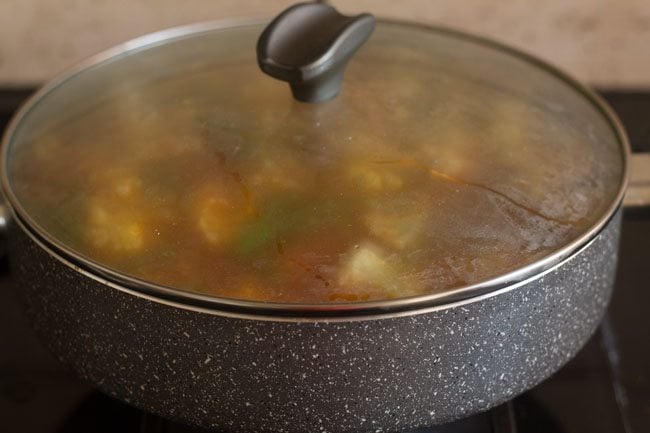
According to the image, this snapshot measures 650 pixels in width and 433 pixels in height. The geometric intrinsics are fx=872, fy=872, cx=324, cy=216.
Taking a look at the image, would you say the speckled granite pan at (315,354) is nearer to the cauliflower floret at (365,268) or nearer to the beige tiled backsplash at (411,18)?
the cauliflower floret at (365,268)

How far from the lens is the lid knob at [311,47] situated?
61 centimetres

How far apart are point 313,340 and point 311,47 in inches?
9.3

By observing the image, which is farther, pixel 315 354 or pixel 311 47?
pixel 311 47

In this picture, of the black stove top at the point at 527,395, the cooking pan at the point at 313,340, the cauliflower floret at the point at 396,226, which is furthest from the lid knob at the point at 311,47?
the black stove top at the point at 527,395

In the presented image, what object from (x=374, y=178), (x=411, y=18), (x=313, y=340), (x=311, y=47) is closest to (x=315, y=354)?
(x=313, y=340)

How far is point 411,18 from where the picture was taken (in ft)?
3.34

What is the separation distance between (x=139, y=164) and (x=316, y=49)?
0.15 meters

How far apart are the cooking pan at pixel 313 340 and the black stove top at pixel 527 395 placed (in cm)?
11

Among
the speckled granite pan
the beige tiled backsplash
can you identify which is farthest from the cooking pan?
the beige tiled backsplash

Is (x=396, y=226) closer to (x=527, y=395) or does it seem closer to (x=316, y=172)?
(x=316, y=172)

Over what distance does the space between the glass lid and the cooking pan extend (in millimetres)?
12

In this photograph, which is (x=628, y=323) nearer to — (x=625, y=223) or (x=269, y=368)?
(x=625, y=223)

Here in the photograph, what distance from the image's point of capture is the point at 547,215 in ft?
1.88

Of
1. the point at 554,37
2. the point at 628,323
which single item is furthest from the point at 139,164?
the point at 554,37
